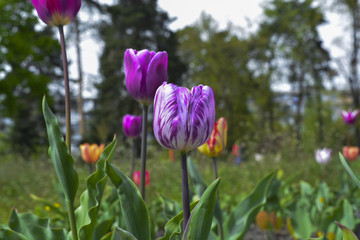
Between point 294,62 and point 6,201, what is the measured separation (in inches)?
765

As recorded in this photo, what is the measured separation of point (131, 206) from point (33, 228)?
0.56 m

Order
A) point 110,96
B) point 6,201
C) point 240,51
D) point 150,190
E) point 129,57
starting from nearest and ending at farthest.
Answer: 1. point 129,57
2. point 150,190
3. point 6,201
4. point 110,96
5. point 240,51

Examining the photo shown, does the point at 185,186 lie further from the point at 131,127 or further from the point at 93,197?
the point at 131,127

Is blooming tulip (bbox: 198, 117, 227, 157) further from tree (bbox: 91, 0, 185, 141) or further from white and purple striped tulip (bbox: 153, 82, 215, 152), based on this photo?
tree (bbox: 91, 0, 185, 141)

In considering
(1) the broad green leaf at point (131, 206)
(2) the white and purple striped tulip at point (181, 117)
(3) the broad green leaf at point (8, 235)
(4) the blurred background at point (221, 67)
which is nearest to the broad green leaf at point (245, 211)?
(1) the broad green leaf at point (131, 206)

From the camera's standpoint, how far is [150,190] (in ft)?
14.2

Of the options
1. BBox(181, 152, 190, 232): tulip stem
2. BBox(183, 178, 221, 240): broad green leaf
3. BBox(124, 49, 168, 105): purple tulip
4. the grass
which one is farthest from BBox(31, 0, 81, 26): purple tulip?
the grass

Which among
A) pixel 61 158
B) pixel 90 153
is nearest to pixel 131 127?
pixel 90 153

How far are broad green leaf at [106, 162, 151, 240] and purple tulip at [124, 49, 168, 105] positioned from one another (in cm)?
25

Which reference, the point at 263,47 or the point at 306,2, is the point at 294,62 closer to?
the point at 263,47

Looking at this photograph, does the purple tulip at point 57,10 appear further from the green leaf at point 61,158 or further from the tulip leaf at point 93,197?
the tulip leaf at point 93,197

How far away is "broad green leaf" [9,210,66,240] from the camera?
4.33 ft

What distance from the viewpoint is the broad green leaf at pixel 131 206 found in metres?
1.01

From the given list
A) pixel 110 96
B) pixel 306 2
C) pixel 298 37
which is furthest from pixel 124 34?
pixel 306 2
